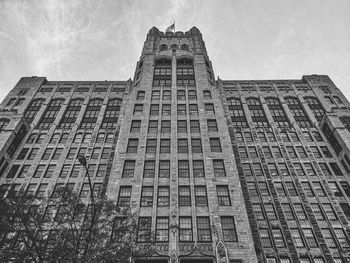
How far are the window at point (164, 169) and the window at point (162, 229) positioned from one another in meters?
6.62

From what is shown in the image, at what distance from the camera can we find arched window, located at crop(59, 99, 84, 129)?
59.3m

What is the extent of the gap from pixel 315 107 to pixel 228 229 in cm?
4433

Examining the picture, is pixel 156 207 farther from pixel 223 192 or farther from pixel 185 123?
pixel 185 123

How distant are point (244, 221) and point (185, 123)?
19.8 meters

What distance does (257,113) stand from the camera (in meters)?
63.0

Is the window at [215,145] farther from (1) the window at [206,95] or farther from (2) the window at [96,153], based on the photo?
(2) the window at [96,153]

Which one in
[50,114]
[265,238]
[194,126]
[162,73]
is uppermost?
[162,73]

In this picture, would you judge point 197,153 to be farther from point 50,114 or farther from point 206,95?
point 50,114

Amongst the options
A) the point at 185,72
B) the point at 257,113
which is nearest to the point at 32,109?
the point at 185,72

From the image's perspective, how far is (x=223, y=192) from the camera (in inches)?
1384

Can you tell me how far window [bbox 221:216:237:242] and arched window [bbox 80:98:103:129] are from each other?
1430 inches

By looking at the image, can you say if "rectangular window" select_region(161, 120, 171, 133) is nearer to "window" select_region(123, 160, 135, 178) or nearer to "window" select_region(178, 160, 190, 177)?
"window" select_region(178, 160, 190, 177)

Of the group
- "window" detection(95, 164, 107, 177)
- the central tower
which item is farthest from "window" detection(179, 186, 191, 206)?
"window" detection(95, 164, 107, 177)

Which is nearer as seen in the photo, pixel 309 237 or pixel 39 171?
pixel 309 237
